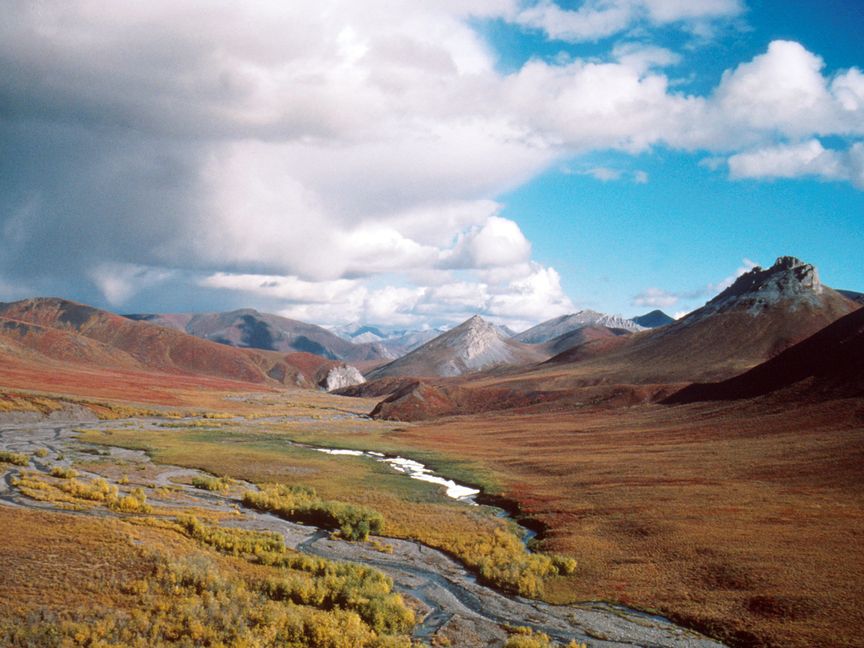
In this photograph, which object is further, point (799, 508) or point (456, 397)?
point (456, 397)

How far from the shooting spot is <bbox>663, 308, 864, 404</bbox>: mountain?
100 m

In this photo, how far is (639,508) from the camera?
4750 centimetres

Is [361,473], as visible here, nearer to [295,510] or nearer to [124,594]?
[295,510]

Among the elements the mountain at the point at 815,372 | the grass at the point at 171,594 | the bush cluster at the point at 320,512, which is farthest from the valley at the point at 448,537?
the mountain at the point at 815,372

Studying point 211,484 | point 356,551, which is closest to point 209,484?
point 211,484

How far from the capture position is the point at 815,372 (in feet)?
365

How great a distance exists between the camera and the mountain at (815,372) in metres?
100

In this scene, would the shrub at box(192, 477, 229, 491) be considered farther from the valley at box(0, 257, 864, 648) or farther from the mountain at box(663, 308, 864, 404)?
the mountain at box(663, 308, 864, 404)

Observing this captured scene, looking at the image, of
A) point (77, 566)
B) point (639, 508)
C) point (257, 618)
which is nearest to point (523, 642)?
point (257, 618)

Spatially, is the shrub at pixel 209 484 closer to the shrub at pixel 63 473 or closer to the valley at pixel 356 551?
the valley at pixel 356 551

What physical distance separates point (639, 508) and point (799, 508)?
11.4 m

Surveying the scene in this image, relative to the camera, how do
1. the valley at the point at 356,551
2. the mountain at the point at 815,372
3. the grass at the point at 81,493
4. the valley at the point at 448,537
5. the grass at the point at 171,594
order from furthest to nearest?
1. the mountain at the point at 815,372
2. the grass at the point at 81,493
3. the valley at the point at 356,551
4. the valley at the point at 448,537
5. the grass at the point at 171,594

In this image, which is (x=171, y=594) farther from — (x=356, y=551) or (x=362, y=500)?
(x=362, y=500)

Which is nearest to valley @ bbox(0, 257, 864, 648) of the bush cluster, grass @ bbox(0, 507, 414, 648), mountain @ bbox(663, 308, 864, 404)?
grass @ bbox(0, 507, 414, 648)
